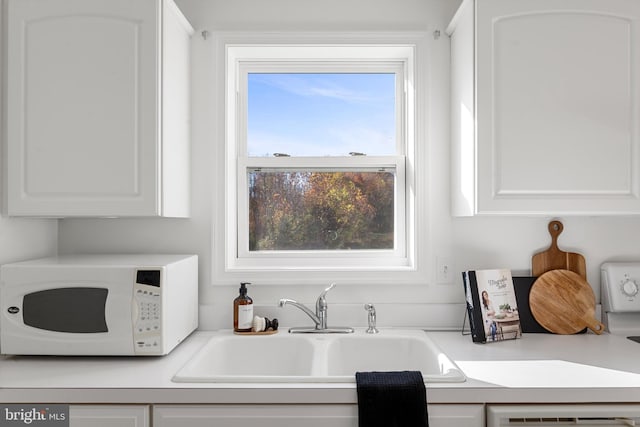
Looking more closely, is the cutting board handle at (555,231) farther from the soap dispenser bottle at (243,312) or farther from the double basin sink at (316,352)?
the soap dispenser bottle at (243,312)

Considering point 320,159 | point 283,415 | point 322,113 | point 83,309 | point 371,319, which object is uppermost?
point 322,113

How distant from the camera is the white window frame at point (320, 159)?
2.04 m

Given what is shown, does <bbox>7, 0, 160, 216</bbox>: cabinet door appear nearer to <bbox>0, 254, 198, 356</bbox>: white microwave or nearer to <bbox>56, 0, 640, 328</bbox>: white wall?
<bbox>0, 254, 198, 356</bbox>: white microwave

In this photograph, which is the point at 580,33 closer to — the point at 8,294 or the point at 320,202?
the point at 320,202

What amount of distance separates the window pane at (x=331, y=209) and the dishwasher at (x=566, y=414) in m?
0.97

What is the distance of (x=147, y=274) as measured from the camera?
1558mm

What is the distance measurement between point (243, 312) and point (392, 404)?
2.51ft

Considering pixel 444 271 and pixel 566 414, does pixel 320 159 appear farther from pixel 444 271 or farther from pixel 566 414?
pixel 566 414

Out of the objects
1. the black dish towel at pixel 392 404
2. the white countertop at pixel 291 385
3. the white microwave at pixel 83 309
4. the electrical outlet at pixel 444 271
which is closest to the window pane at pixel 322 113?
the electrical outlet at pixel 444 271

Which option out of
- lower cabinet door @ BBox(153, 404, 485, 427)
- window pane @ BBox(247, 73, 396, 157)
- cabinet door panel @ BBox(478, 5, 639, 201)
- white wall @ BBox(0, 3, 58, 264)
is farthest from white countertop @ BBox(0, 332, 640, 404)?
window pane @ BBox(247, 73, 396, 157)

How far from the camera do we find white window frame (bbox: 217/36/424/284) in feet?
6.69

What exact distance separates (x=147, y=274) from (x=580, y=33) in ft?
5.68

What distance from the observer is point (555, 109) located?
1.66 m

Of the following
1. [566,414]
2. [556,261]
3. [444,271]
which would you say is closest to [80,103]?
[444,271]
